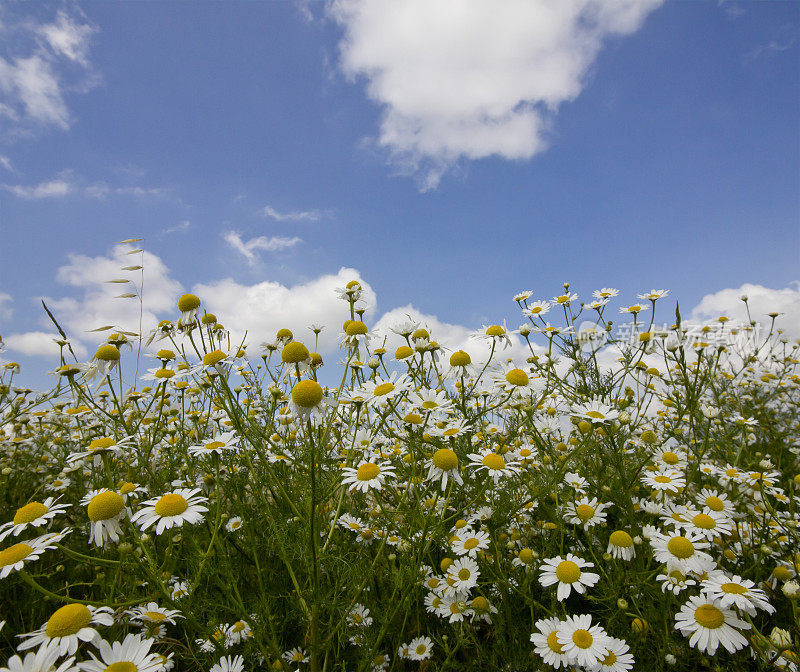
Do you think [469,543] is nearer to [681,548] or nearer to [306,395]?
[681,548]

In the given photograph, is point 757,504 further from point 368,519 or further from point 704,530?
point 368,519

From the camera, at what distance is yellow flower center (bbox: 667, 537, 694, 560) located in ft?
6.20

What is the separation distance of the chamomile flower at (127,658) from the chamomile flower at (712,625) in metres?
1.79

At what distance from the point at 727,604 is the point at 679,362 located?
1.73 meters

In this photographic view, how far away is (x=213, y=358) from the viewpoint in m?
2.15

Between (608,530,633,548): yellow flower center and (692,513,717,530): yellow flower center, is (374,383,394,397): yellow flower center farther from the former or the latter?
(692,513,717,530): yellow flower center

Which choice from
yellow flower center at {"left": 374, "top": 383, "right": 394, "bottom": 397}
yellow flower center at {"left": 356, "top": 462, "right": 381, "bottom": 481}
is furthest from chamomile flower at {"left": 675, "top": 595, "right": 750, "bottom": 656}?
yellow flower center at {"left": 374, "top": 383, "right": 394, "bottom": 397}

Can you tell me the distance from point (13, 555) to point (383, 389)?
1559mm

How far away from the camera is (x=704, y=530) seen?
83.0 inches

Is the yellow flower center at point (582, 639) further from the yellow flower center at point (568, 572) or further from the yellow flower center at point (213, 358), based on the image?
Result: the yellow flower center at point (213, 358)

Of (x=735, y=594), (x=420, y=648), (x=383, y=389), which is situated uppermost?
(x=383, y=389)

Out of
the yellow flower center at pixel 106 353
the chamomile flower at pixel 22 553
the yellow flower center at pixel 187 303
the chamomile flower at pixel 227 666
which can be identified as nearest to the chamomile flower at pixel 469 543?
the chamomile flower at pixel 227 666

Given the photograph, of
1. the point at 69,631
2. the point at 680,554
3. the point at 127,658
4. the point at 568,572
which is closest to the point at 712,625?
the point at 680,554

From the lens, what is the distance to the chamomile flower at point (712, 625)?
1638 millimetres
